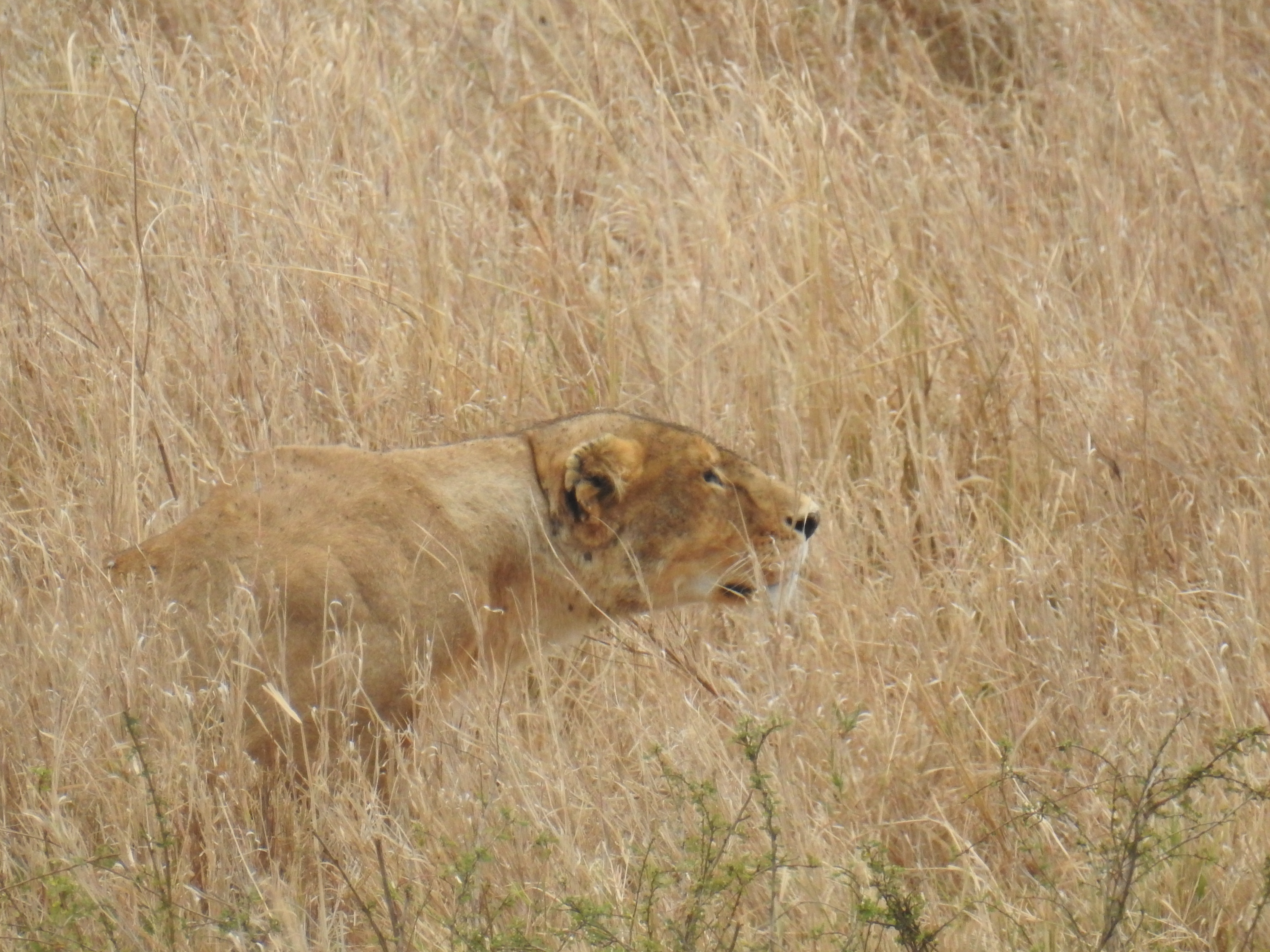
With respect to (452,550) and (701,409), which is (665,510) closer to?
(452,550)

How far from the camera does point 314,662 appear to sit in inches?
138

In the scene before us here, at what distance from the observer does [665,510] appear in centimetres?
409

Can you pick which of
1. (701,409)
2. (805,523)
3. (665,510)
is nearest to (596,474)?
(665,510)

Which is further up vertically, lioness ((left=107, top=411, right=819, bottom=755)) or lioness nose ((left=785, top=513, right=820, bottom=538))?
lioness ((left=107, top=411, right=819, bottom=755))

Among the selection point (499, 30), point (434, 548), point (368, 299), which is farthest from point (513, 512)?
point (499, 30)

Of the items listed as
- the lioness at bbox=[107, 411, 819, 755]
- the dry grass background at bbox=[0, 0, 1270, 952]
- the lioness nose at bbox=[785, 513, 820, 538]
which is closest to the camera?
the dry grass background at bbox=[0, 0, 1270, 952]

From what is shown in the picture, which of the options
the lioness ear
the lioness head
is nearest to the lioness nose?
the lioness head

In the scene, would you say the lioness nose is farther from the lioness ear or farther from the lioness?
the lioness ear

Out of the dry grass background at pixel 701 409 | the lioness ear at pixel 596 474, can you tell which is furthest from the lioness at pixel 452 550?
the dry grass background at pixel 701 409

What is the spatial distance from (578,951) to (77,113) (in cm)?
407

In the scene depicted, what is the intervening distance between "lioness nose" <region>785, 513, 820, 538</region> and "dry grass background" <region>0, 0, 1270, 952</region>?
0.75ft

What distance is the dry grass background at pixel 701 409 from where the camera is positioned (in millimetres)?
3266

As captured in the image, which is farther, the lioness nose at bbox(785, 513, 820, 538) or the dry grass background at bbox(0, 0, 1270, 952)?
the lioness nose at bbox(785, 513, 820, 538)

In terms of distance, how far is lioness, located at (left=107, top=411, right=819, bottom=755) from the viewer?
351 centimetres
